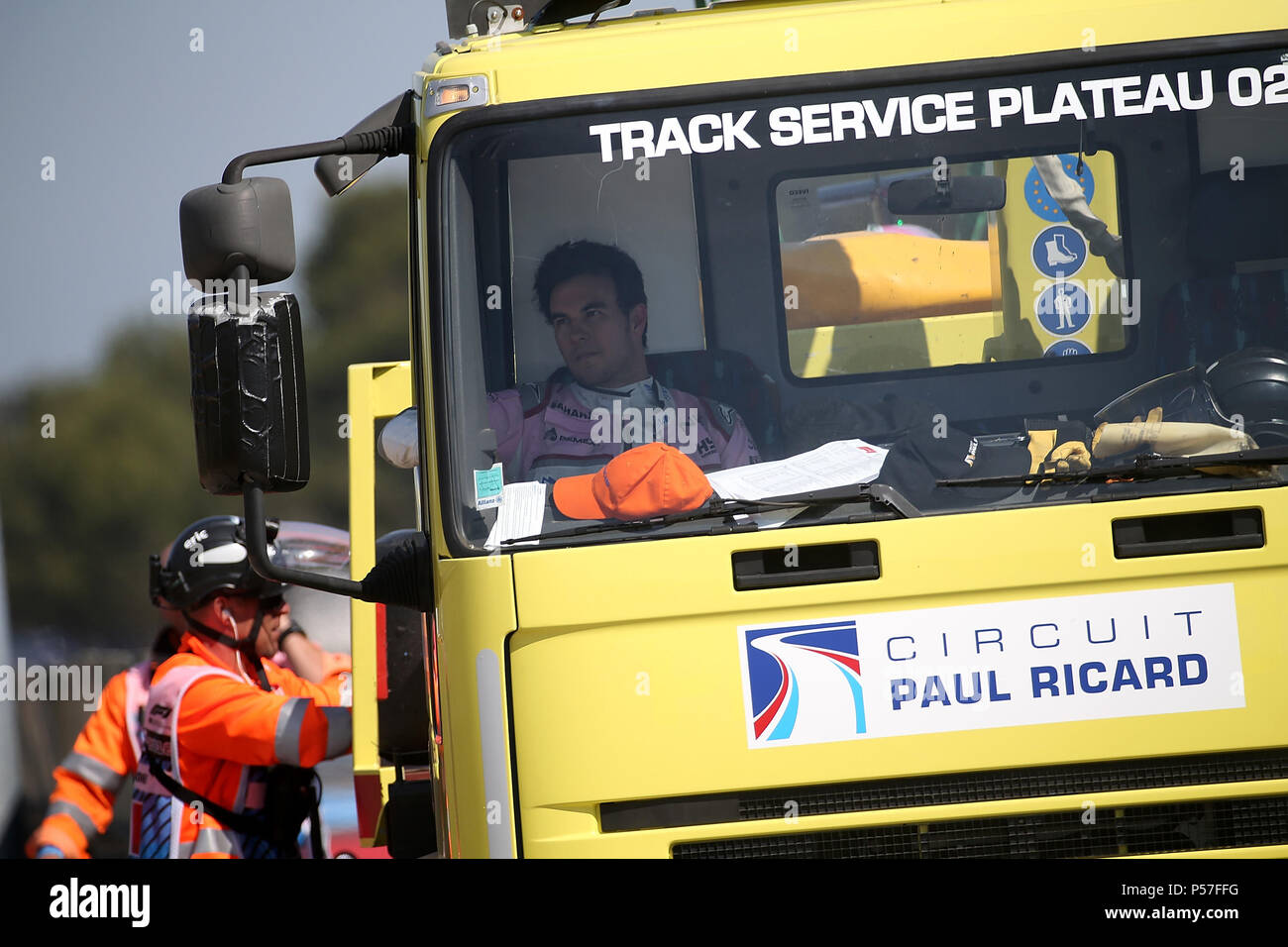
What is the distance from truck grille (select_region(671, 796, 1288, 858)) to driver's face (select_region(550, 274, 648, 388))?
3.64ft

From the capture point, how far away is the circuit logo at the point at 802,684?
9.80 ft

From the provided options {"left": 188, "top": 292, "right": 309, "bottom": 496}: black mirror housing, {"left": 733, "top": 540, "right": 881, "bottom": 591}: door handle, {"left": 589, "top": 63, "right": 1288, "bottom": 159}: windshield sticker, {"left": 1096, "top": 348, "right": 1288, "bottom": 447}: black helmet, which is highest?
{"left": 589, "top": 63, "right": 1288, "bottom": 159}: windshield sticker

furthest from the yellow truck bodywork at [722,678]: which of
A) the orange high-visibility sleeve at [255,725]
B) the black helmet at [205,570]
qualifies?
the black helmet at [205,570]

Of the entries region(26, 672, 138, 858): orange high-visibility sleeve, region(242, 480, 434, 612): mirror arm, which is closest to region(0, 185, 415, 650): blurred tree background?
region(26, 672, 138, 858): orange high-visibility sleeve

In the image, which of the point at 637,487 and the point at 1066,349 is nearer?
the point at 637,487

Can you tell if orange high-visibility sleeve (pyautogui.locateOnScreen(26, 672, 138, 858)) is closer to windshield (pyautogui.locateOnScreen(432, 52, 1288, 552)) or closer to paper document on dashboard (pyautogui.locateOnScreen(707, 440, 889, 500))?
windshield (pyautogui.locateOnScreen(432, 52, 1288, 552))

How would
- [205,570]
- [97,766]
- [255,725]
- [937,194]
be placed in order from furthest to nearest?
[97,766], [205,570], [255,725], [937,194]

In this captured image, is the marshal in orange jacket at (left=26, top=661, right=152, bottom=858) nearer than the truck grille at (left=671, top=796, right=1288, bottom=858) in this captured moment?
No

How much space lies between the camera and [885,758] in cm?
298

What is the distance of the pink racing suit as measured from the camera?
3193mm

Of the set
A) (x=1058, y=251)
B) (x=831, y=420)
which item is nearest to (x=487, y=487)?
(x=831, y=420)

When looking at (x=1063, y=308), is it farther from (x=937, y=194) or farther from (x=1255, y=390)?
(x=1255, y=390)

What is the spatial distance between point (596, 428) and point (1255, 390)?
4.82ft

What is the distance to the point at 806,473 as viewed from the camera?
124 inches
